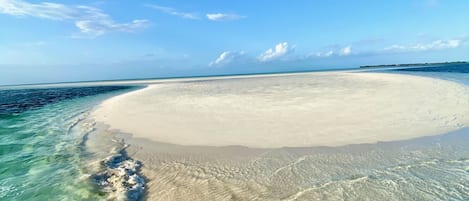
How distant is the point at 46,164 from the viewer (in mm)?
6070

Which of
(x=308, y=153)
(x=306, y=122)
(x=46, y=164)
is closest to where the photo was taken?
(x=308, y=153)

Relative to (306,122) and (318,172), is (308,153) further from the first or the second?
(306,122)

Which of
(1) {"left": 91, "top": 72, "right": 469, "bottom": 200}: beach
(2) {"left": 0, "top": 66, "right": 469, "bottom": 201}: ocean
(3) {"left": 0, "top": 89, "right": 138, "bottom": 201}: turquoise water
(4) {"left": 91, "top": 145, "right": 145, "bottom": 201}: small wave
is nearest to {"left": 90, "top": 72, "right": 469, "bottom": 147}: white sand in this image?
(1) {"left": 91, "top": 72, "right": 469, "bottom": 200}: beach

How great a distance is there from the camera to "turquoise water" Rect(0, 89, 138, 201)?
464 centimetres

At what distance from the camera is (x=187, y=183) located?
4770 millimetres

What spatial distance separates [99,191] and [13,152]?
406 cm

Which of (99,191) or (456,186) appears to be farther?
(99,191)

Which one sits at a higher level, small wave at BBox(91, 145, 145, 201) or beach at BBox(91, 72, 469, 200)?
beach at BBox(91, 72, 469, 200)

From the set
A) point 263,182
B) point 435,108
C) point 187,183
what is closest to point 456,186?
point 263,182

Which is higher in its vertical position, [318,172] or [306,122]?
[306,122]

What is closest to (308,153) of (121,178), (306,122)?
(306,122)

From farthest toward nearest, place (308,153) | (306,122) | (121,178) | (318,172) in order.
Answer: (306,122) < (308,153) < (121,178) < (318,172)

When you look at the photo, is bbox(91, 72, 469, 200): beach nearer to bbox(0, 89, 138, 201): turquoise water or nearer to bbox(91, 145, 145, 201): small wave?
bbox(91, 145, 145, 201): small wave

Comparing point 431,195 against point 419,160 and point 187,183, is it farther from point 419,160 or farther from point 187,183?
point 187,183
